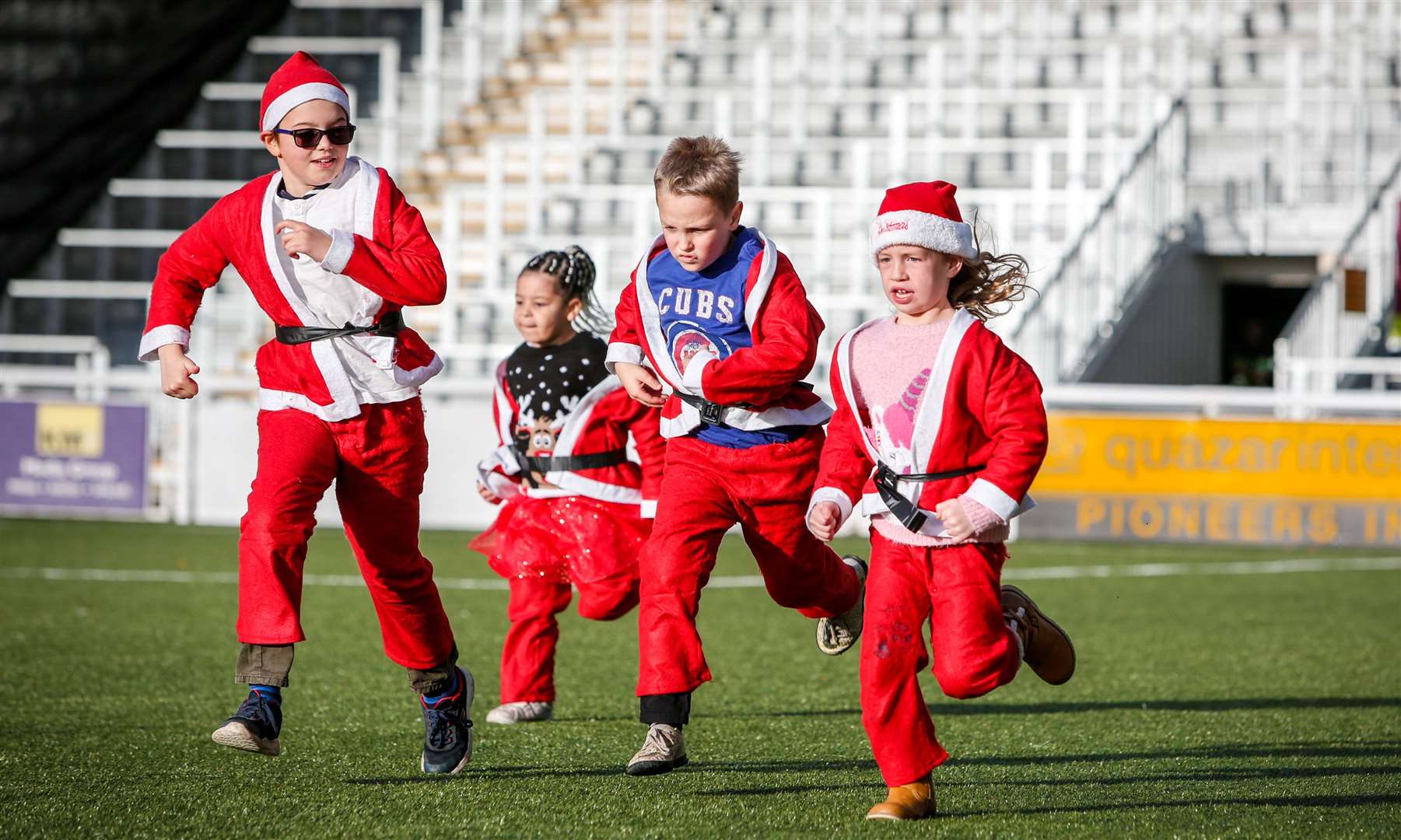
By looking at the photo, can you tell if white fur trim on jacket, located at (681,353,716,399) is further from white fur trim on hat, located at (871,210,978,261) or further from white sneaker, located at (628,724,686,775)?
white sneaker, located at (628,724,686,775)

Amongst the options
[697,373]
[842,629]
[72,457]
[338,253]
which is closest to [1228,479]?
[842,629]

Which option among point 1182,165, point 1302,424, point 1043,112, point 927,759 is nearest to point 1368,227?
point 1182,165

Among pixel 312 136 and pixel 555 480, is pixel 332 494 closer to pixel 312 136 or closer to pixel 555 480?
pixel 555 480

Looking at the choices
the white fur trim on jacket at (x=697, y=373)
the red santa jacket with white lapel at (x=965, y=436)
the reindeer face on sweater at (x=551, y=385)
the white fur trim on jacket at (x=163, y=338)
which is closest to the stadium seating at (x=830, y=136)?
the reindeer face on sweater at (x=551, y=385)

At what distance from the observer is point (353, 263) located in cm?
392

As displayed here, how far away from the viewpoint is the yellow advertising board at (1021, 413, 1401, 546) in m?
10.9

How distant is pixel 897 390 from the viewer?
3.78m

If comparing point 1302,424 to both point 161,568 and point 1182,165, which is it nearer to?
point 1182,165

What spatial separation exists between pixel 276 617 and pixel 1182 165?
12.5 m

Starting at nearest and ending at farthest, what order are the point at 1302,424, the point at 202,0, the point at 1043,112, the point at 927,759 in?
the point at 927,759
the point at 1302,424
the point at 1043,112
the point at 202,0

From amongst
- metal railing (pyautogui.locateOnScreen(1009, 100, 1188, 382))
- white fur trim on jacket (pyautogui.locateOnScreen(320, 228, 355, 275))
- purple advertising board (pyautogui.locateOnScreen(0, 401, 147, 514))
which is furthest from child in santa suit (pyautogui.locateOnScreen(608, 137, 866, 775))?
purple advertising board (pyautogui.locateOnScreen(0, 401, 147, 514))

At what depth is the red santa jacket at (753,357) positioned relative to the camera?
407cm

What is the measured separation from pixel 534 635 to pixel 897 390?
1788 millimetres

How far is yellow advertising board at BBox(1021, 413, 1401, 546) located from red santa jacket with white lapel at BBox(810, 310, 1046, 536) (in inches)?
286
